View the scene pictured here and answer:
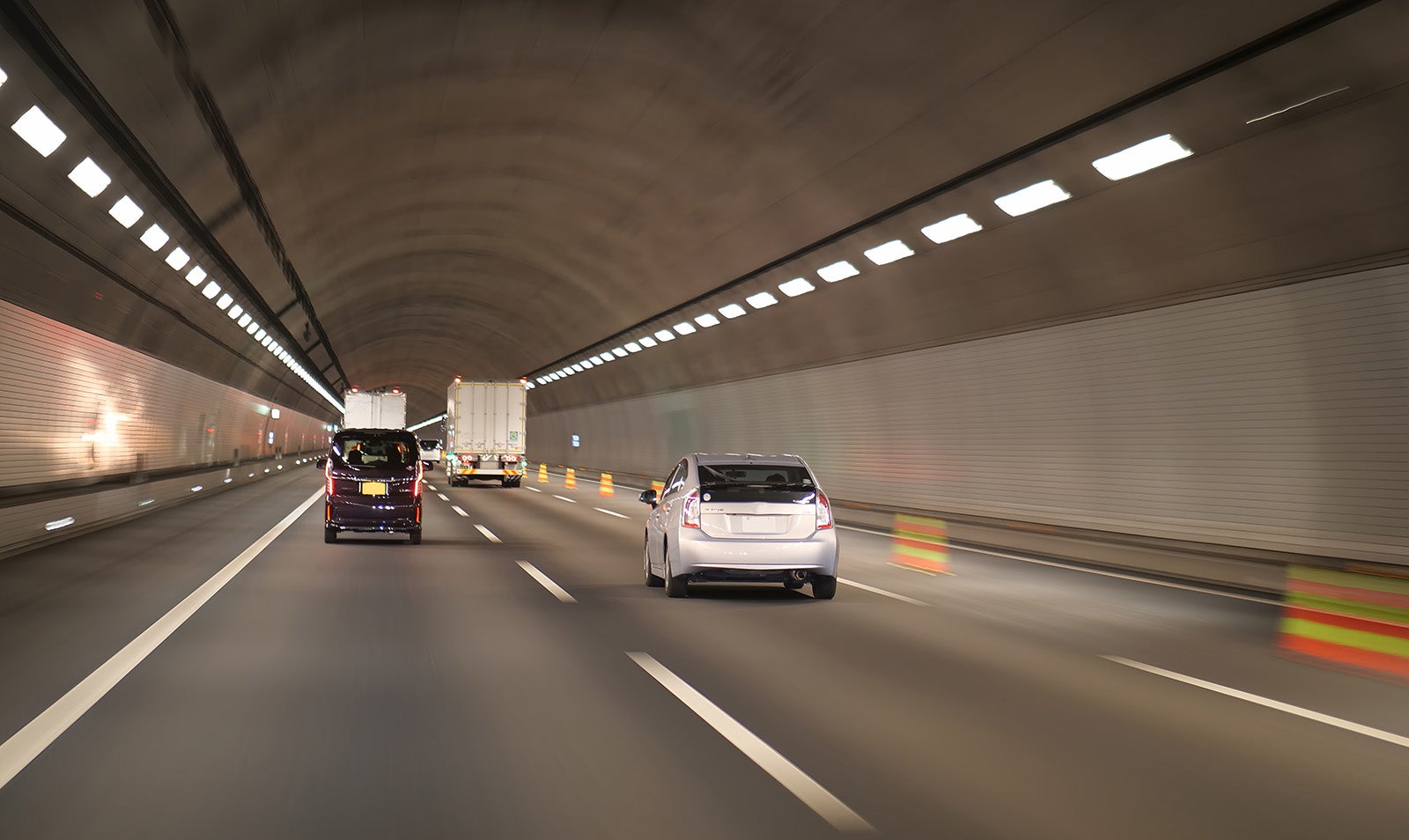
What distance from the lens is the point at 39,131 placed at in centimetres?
1301

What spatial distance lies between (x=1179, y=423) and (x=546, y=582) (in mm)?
8940

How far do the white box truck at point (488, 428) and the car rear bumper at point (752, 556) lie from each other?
29972mm

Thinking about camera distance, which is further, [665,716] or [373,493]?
[373,493]

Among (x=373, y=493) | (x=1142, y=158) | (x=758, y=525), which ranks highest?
(x=1142, y=158)

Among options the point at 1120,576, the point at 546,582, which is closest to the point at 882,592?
the point at 546,582

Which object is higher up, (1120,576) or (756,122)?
(756,122)

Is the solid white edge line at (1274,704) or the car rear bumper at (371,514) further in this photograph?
the car rear bumper at (371,514)

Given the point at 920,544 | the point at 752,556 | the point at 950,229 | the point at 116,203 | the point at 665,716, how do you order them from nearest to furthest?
the point at 665,716, the point at 752,556, the point at 116,203, the point at 950,229, the point at 920,544

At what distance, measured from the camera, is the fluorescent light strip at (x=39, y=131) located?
12.6 meters

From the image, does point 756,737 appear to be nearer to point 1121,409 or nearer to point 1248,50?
point 1248,50

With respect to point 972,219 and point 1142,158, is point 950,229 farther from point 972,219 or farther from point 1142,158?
point 1142,158

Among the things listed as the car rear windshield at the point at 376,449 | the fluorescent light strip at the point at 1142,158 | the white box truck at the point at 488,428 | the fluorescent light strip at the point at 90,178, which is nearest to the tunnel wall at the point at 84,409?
the fluorescent light strip at the point at 90,178

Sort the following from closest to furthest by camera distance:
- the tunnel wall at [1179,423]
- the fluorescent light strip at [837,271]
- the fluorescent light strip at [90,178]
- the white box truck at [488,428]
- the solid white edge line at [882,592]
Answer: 1. the solid white edge line at [882,592]
2. the tunnel wall at [1179,423]
3. the fluorescent light strip at [90,178]
4. the fluorescent light strip at [837,271]
5. the white box truck at [488,428]

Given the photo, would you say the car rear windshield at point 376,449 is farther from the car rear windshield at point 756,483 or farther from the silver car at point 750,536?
the silver car at point 750,536
